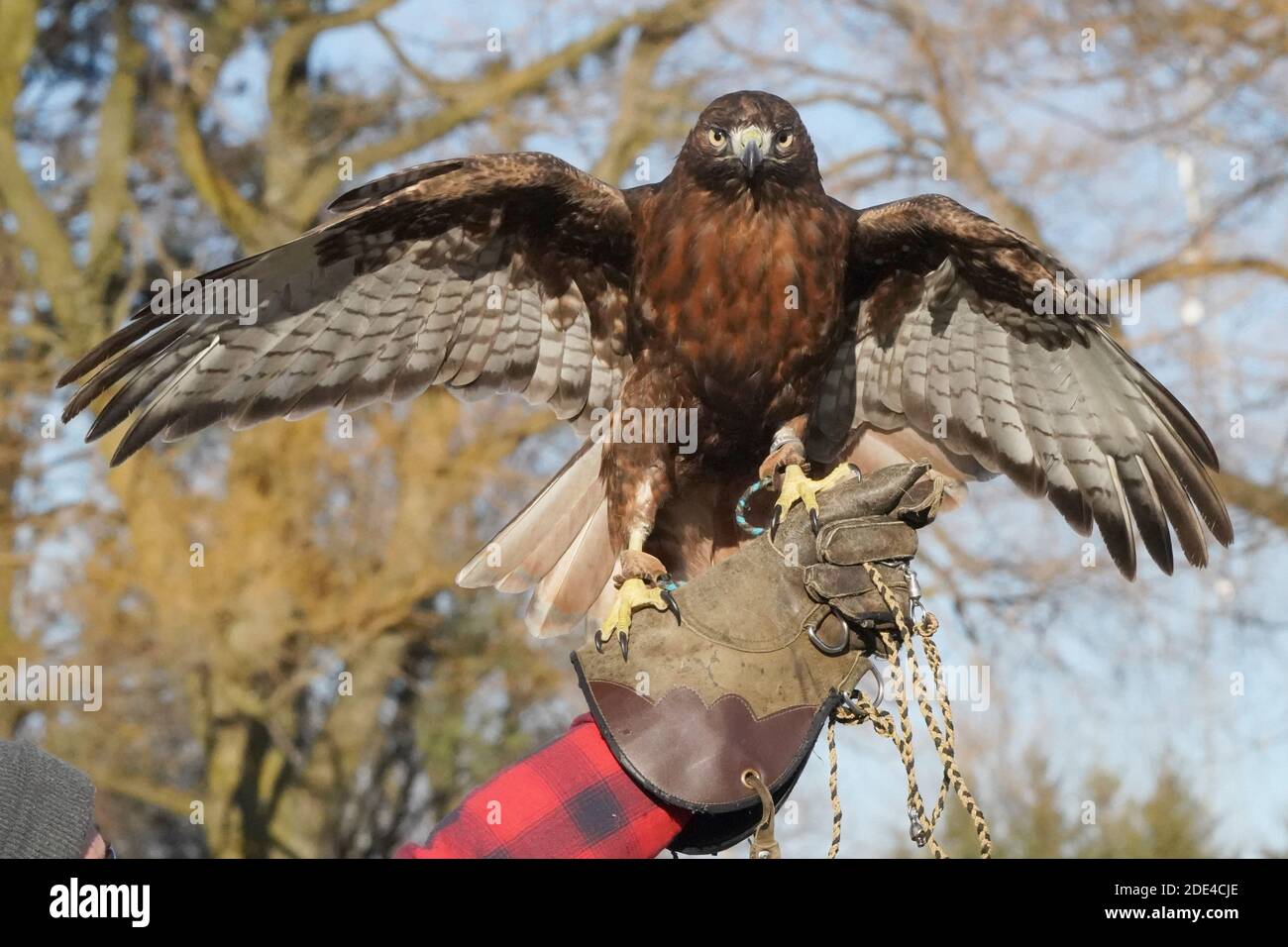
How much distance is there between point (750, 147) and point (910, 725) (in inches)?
92.0

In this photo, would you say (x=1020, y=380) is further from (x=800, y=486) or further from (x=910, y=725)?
(x=910, y=725)

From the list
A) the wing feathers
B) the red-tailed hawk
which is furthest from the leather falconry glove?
the wing feathers

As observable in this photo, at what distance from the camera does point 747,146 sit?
4.83m

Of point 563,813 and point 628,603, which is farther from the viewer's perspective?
point 628,603

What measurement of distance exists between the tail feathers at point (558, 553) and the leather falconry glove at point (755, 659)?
1421mm

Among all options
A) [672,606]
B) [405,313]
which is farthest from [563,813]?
[405,313]

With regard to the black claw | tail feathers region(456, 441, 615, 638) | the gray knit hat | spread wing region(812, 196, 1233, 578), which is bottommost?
the gray knit hat

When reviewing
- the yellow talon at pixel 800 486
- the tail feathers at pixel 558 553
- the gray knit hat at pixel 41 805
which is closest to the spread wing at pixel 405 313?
the tail feathers at pixel 558 553

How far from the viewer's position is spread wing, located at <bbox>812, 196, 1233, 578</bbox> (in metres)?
4.67

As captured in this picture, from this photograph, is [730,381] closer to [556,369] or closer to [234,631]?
[556,369]

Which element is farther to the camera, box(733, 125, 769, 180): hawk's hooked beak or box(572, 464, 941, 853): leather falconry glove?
box(733, 125, 769, 180): hawk's hooked beak

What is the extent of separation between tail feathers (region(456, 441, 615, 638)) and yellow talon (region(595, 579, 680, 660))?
64cm

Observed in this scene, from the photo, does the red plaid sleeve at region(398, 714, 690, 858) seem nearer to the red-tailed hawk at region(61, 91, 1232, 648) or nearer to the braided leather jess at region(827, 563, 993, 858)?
the braided leather jess at region(827, 563, 993, 858)
